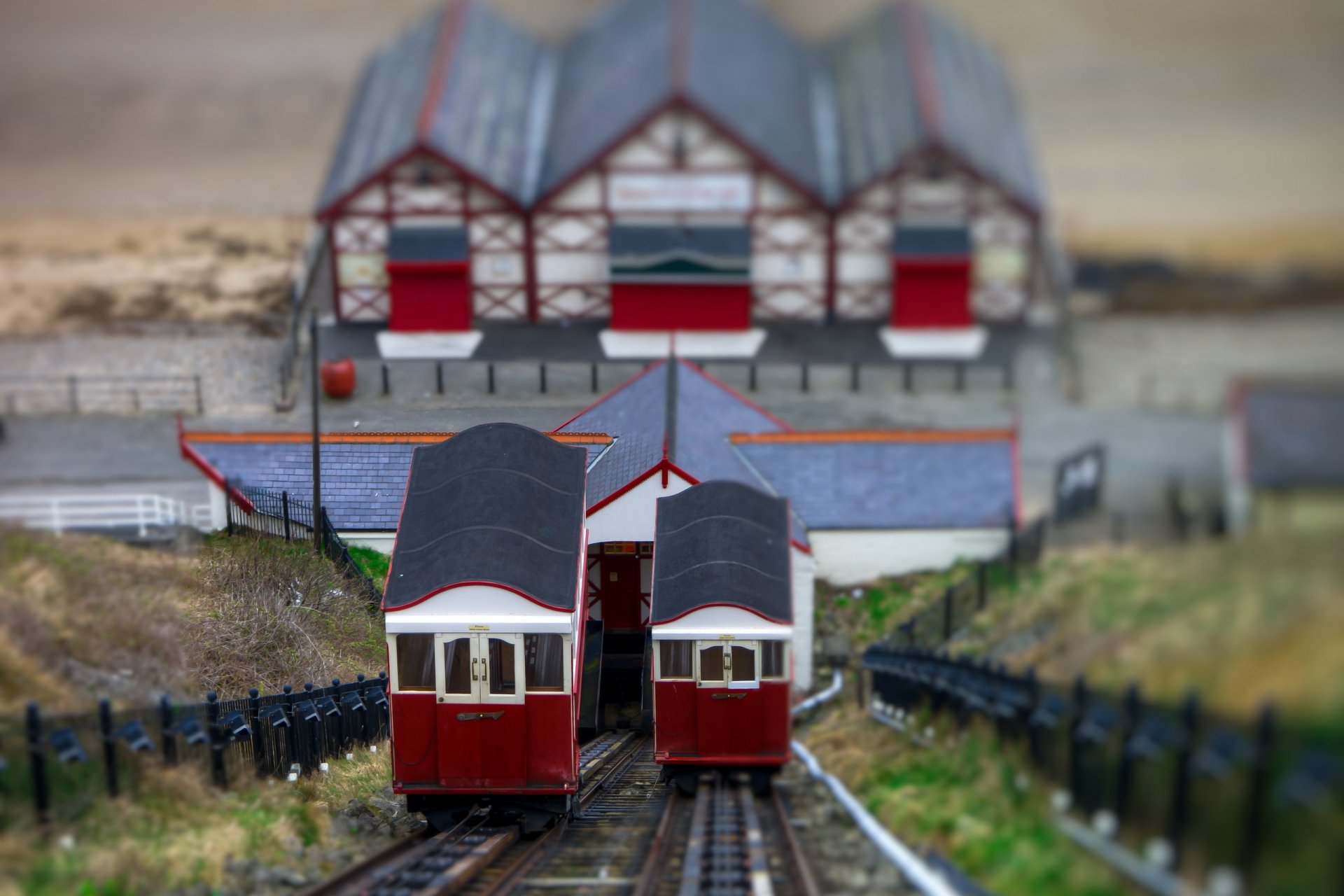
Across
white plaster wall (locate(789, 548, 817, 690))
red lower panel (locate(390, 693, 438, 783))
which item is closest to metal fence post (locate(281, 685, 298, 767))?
red lower panel (locate(390, 693, 438, 783))

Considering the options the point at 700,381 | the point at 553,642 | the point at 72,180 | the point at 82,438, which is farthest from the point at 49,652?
the point at 72,180

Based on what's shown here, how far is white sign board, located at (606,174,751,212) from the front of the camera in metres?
37.1

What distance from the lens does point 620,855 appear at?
54.9 ft

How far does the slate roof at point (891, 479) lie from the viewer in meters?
26.2

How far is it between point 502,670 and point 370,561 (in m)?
2.67

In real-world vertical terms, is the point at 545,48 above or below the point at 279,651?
above

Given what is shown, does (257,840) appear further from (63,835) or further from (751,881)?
(751,881)

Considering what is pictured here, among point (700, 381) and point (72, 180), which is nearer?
point (700, 381)

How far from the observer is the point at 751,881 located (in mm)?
15047

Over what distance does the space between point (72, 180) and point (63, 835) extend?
1616 inches

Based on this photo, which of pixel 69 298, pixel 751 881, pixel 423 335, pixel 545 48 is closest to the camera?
pixel 751 881

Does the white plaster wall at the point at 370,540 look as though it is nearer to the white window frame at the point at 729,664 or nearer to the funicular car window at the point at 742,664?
the white window frame at the point at 729,664

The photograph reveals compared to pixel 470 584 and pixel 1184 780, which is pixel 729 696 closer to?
pixel 470 584

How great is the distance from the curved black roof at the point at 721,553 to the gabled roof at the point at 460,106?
18.8 meters
